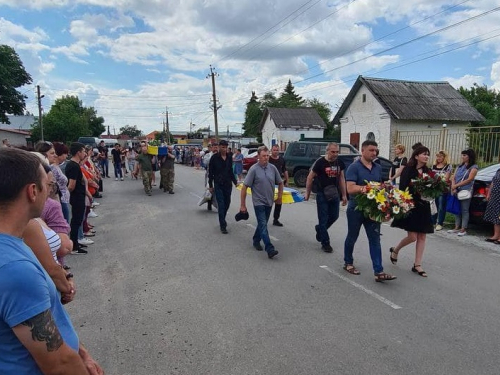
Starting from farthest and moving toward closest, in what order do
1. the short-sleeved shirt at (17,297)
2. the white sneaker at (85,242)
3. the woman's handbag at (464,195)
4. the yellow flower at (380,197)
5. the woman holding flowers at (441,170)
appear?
the woman holding flowers at (441,170)
the woman's handbag at (464,195)
the white sneaker at (85,242)
the yellow flower at (380,197)
the short-sleeved shirt at (17,297)

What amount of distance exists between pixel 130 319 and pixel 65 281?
6.77 feet

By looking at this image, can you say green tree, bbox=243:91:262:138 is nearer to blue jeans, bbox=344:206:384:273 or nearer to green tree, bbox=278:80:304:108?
green tree, bbox=278:80:304:108

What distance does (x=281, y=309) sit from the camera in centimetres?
431

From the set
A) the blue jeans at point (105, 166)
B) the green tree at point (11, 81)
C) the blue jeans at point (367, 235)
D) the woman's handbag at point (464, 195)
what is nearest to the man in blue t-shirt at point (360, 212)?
the blue jeans at point (367, 235)

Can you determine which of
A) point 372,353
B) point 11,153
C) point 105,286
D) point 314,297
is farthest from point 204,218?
point 11,153

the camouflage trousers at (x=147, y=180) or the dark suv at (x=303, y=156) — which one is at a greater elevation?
the dark suv at (x=303, y=156)

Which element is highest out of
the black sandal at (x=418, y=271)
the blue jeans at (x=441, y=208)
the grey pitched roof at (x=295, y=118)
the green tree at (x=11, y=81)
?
the green tree at (x=11, y=81)

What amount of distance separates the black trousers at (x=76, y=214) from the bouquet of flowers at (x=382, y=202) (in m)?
4.65

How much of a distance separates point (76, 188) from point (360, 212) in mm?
4678

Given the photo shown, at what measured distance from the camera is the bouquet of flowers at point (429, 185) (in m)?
5.28

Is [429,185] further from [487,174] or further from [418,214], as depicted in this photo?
[487,174]

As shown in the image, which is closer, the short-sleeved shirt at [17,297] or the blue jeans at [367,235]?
the short-sleeved shirt at [17,297]

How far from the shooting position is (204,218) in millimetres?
9719

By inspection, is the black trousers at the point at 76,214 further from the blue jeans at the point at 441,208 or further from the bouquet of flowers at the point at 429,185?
the blue jeans at the point at 441,208
